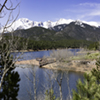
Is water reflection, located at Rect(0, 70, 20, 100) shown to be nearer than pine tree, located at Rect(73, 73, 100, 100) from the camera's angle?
No

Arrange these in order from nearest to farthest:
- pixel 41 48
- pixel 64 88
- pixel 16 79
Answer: pixel 16 79 → pixel 64 88 → pixel 41 48

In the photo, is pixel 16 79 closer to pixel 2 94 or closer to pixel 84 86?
pixel 2 94

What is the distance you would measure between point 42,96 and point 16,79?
6.46m

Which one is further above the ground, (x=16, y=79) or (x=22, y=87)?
(x=16, y=79)

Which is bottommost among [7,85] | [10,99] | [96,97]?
[10,99]

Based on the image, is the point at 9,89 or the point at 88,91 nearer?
the point at 88,91

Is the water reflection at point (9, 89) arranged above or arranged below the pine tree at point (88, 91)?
below

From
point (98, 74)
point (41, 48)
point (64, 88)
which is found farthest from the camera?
point (41, 48)

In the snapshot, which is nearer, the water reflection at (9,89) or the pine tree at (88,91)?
the pine tree at (88,91)

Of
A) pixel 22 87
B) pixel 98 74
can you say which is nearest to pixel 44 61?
pixel 22 87

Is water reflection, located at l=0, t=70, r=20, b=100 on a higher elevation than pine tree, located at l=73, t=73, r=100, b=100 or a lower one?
lower

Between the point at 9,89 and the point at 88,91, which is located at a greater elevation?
the point at 88,91

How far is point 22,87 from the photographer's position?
23531mm

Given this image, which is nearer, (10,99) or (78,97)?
(78,97)
